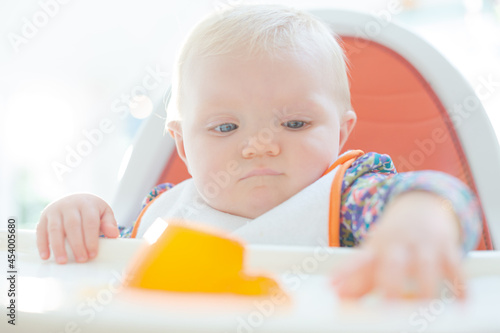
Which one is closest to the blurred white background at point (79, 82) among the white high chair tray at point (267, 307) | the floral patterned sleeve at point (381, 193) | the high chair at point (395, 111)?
the high chair at point (395, 111)

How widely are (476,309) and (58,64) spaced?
3.31 metres

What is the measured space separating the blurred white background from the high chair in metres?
1.86

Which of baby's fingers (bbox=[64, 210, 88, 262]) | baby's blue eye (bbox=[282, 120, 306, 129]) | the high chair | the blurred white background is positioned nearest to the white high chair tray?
baby's fingers (bbox=[64, 210, 88, 262])

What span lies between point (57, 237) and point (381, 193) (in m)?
0.39

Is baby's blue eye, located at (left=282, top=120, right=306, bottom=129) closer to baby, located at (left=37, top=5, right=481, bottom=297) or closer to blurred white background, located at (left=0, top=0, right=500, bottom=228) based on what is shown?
baby, located at (left=37, top=5, right=481, bottom=297)

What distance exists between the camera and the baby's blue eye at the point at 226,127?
74cm

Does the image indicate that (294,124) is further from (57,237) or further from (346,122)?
(57,237)

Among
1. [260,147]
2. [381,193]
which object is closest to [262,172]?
[260,147]

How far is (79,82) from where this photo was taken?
3.38 metres

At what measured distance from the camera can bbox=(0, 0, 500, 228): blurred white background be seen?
120 inches

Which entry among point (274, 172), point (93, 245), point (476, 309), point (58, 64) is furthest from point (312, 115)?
point (58, 64)

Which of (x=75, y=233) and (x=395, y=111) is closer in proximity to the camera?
(x=75, y=233)

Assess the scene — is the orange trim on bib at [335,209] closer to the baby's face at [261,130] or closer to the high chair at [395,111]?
the baby's face at [261,130]

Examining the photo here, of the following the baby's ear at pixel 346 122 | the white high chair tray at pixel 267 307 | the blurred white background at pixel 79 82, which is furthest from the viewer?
the blurred white background at pixel 79 82
